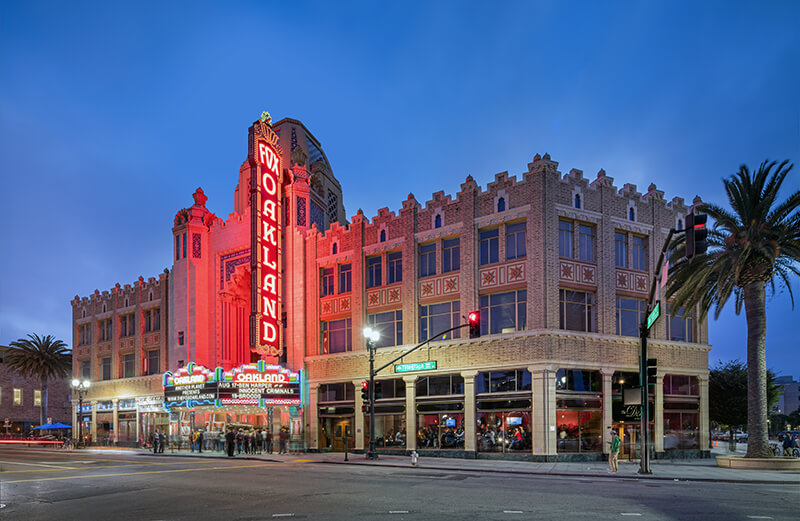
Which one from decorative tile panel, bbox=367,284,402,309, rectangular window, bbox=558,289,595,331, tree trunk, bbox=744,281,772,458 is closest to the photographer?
tree trunk, bbox=744,281,772,458

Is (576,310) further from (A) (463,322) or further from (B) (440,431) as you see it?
(B) (440,431)

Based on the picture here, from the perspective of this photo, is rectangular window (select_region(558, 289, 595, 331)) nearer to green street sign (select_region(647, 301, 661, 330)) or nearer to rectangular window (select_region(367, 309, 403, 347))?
green street sign (select_region(647, 301, 661, 330))

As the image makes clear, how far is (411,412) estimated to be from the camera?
41.5 m

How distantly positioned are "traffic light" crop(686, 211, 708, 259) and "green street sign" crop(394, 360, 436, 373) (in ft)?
76.2

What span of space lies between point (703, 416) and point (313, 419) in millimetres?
26132

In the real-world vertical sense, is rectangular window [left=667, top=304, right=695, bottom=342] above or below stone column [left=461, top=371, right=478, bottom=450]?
above

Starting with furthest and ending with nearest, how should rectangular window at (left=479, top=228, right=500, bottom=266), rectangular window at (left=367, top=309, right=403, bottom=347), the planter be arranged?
1. rectangular window at (left=367, top=309, right=403, bottom=347)
2. rectangular window at (left=479, top=228, right=500, bottom=266)
3. the planter

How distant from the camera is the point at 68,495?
834 inches

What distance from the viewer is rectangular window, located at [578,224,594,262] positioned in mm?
38297

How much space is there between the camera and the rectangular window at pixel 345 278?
4734 centimetres

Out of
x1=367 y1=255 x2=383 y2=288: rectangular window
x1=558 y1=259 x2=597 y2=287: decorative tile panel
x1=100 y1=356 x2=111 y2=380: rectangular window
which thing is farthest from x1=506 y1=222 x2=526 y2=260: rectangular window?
x1=100 y1=356 x2=111 y2=380: rectangular window

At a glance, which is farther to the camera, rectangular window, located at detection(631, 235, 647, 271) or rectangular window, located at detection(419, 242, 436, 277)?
rectangular window, located at detection(419, 242, 436, 277)

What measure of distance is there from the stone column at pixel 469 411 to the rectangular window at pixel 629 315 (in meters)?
9.16

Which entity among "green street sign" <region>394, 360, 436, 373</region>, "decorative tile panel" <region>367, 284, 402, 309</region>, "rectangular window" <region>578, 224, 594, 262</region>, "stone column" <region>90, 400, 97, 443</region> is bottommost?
"stone column" <region>90, 400, 97, 443</region>
